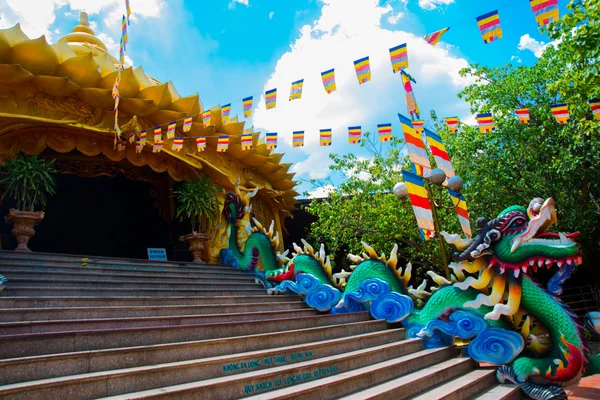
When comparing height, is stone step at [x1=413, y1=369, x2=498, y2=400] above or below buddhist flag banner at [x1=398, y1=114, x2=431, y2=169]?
below

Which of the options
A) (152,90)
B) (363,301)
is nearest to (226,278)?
(363,301)

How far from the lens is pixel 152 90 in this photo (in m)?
9.36

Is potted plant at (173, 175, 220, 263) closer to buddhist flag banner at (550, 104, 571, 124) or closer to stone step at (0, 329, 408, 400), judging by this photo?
stone step at (0, 329, 408, 400)

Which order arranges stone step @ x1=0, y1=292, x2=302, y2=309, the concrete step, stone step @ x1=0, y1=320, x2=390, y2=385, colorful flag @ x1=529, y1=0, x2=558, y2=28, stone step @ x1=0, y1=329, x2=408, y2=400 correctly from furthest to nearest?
colorful flag @ x1=529, y1=0, x2=558, y2=28 → stone step @ x1=0, y1=292, x2=302, y2=309 → the concrete step → stone step @ x1=0, y1=320, x2=390, y2=385 → stone step @ x1=0, y1=329, x2=408, y2=400

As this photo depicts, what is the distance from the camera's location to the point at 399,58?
7047 mm

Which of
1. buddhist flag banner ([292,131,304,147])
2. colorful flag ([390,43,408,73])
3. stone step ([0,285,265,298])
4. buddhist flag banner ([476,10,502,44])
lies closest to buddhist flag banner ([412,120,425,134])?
colorful flag ([390,43,408,73])

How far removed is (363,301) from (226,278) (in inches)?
122

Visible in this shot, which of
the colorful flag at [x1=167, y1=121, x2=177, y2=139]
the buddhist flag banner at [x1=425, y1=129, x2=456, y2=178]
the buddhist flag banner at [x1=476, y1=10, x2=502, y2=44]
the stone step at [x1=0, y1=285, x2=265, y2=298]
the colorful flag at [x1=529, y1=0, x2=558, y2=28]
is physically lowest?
the stone step at [x1=0, y1=285, x2=265, y2=298]

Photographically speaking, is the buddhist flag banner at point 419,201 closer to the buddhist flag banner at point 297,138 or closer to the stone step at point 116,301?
the stone step at point 116,301

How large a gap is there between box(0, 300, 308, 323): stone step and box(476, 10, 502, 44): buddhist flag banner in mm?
4774

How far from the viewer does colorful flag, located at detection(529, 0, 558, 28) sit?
16.0 ft

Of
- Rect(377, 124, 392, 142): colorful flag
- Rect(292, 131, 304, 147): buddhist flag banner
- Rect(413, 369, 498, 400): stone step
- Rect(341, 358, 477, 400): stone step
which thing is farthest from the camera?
Rect(292, 131, 304, 147): buddhist flag banner

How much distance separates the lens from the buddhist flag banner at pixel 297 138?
9.68 metres

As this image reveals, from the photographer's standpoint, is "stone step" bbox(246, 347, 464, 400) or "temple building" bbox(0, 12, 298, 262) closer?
"stone step" bbox(246, 347, 464, 400)
